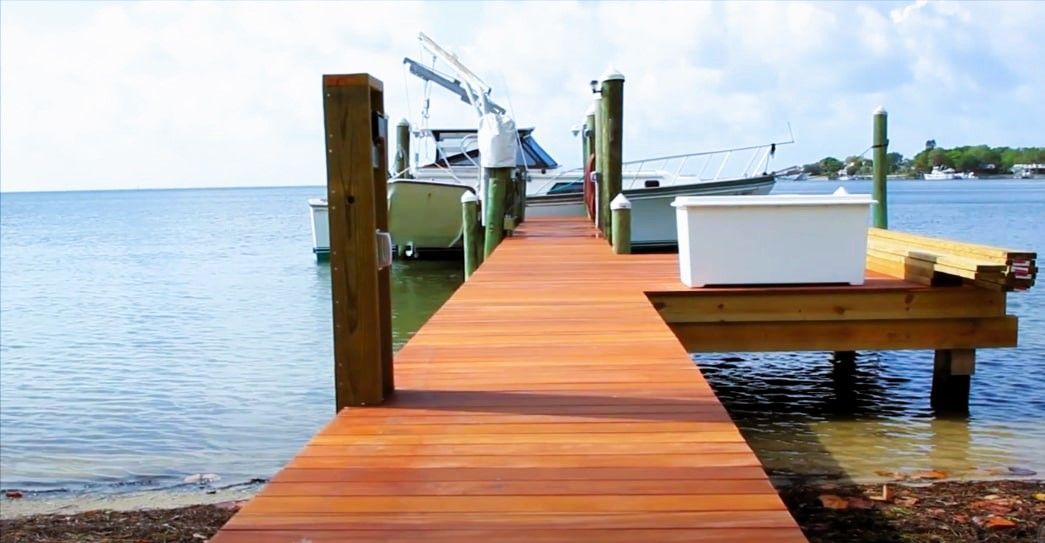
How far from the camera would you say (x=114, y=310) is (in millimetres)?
16688

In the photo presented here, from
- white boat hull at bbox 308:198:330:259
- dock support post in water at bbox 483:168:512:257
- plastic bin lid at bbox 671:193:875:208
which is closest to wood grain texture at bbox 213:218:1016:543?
plastic bin lid at bbox 671:193:875:208

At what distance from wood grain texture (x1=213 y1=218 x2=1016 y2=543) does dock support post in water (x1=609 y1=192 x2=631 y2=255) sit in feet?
10.1

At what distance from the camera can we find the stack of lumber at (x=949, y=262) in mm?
5418

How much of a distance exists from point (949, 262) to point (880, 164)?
4059 mm

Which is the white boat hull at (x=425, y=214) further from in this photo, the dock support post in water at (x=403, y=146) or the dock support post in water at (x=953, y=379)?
the dock support post in water at (x=953, y=379)

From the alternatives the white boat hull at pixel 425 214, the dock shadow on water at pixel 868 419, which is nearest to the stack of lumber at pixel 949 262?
the dock shadow on water at pixel 868 419

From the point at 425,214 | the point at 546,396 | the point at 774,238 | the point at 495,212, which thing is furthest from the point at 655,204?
the point at 546,396

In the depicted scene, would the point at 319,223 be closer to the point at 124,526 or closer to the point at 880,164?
the point at 880,164

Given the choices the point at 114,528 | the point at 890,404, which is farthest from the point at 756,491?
the point at 890,404

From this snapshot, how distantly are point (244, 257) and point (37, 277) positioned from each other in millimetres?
6309

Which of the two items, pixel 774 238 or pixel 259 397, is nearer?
pixel 774 238

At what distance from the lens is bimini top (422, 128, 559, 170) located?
66.3 ft

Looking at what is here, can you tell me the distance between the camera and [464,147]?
20.3 m

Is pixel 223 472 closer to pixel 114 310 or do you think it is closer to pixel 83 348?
pixel 83 348
